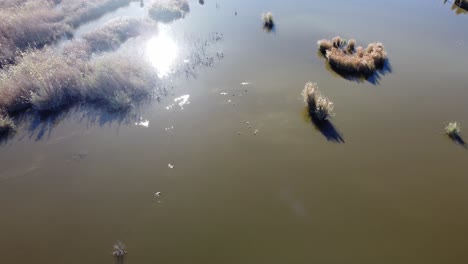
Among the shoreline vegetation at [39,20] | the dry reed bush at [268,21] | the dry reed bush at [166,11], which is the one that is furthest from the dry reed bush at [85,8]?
the dry reed bush at [268,21]

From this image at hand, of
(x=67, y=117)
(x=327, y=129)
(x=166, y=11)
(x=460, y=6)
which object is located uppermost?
(x=460, y=6)

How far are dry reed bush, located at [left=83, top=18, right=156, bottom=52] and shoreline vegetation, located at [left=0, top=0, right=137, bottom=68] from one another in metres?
2.32

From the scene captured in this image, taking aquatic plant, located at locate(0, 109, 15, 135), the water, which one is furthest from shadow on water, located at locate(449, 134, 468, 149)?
aquatic plant, located at locate(0, 109, 15, 135)

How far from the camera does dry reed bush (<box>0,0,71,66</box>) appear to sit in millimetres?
16734

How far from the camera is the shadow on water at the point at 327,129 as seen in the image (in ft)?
37.1

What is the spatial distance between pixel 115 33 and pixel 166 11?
401 centimetres

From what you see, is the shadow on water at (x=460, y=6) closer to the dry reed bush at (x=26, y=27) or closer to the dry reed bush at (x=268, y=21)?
the dry reed bush at (x=268, y=21)

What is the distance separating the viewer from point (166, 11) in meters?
20.9

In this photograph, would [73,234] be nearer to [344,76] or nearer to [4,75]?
[4,75]

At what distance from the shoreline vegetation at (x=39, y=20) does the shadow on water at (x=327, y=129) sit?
12942 millimetres

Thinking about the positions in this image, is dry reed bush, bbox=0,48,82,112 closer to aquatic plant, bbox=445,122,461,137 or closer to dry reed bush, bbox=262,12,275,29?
dry reed bush, bbox=262,12,275,29

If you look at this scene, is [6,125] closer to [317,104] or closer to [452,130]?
[317,104]

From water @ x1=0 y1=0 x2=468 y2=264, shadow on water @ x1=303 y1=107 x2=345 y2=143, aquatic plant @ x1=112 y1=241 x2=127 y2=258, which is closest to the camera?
aquatic plant @ x1=112 y1=241 x2=127 y2=258

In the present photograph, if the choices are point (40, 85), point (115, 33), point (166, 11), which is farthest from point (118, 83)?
point (166, 11)
